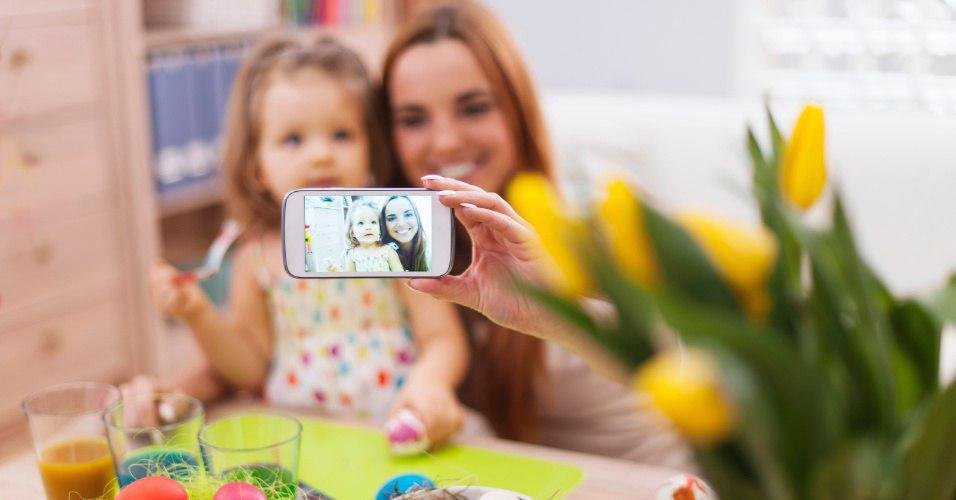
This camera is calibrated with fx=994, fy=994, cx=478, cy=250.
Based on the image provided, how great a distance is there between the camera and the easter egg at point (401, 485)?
0.89m

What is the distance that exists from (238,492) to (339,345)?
624 millimetres

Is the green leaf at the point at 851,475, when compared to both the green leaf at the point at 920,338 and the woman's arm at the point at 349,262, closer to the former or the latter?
the green leaf at the point at 920,338

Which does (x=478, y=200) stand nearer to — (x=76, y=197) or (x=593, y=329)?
(x=593, y=329)

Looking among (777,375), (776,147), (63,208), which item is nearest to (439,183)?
(776,147)

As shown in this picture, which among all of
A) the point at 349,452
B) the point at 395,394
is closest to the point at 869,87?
the point at 395,394

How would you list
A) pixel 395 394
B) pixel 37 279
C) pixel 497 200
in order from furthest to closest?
pixel 37 279
pixel 395 394
pixel 497 200

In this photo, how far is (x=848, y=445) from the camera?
443mm

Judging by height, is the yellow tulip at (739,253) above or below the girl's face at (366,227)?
above

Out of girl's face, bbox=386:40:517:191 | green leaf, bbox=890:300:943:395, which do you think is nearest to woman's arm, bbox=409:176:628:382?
green leaf, bbox=890:300:943:395

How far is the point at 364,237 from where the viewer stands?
902 mm

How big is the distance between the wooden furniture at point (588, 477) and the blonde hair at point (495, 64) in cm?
56

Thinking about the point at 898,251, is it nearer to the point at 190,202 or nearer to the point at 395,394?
the point at 395,394

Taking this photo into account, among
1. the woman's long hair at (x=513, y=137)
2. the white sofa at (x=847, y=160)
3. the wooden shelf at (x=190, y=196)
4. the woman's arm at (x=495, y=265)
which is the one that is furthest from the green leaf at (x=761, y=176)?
the wooden shelf at (x=190, y=196)

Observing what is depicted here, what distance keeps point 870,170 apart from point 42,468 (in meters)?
1.91
